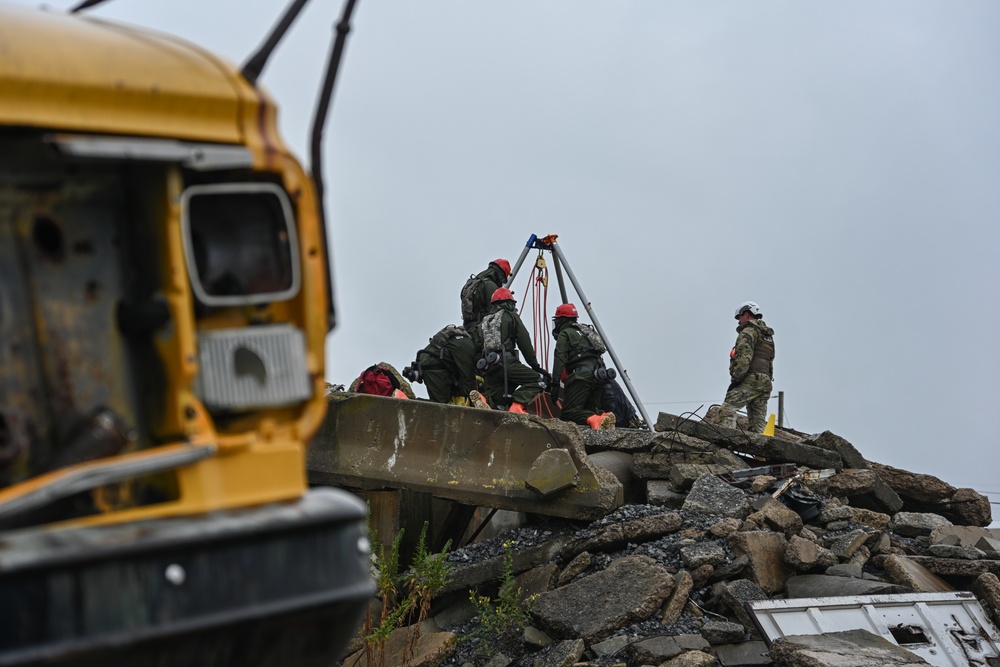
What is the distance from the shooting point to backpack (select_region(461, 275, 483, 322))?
46.2 feet

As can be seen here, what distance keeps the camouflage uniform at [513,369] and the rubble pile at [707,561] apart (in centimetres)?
306

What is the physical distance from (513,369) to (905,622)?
20.5 ft

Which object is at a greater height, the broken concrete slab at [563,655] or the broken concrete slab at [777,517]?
the broken concrete slab at [777,517]

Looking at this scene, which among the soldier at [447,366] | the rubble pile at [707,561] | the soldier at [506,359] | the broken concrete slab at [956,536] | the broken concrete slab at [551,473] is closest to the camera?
the rubble pile at [707,561]

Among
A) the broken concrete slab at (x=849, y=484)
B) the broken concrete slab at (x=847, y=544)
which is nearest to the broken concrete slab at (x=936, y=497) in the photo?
the broken concrete slab at (x=849, y=484)

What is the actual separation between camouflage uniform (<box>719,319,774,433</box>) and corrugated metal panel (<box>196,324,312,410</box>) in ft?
38.2

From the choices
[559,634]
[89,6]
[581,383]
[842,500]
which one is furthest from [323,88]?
[581,383]

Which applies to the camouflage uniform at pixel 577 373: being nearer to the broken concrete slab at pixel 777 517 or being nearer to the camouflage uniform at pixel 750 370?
the camouflage uniform at pixel 750 370

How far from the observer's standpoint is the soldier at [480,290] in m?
14.0

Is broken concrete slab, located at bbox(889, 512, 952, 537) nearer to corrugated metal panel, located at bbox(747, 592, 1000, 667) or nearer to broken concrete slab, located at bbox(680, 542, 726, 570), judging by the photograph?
corrugated metal panel, located at bbox(747, 592, 1000, 667)

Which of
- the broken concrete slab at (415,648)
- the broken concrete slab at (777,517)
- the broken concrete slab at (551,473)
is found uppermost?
the broken concrete slab at (551,473)

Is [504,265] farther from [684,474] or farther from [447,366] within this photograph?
[684,474]

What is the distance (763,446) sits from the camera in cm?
Result: 1038

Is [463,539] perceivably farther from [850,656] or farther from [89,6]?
[89,6]
